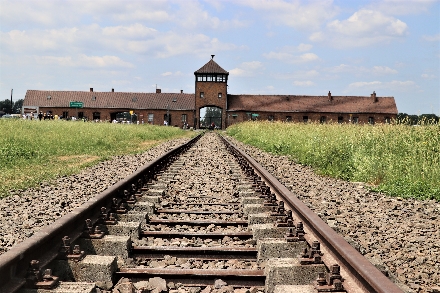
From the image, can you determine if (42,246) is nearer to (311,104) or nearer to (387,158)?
(387,158)

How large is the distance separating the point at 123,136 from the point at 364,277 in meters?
24.4

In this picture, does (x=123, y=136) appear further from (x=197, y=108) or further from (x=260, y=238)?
(x=197, y=108)


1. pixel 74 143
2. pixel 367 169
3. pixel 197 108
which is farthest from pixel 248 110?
pixel 367 169

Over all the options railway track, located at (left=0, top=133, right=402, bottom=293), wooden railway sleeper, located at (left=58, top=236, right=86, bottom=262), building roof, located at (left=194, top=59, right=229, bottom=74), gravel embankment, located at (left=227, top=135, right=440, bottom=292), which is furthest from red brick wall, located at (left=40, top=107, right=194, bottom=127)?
wooden railway sleeper, located at (left=58, top=236, right=86, bottom=262)

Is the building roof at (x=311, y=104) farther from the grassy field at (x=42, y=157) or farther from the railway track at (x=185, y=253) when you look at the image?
the railway track at (x=185, y=253)

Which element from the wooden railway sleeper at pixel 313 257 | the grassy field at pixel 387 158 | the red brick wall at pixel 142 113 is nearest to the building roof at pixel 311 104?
the red brick wall at pixel 142 113

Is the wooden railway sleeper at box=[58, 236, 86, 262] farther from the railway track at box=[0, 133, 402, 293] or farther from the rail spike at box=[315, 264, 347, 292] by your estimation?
the rail spike at box=[315, 264, 347, 292]

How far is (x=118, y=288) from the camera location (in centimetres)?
303

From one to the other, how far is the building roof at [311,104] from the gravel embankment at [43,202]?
61138 millimetres

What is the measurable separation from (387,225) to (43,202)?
4.26 meters

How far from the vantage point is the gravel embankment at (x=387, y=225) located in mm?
3623

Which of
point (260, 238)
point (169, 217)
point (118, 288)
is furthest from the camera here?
point (169, 217)

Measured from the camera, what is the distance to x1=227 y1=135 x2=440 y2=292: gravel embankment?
11.9 feet

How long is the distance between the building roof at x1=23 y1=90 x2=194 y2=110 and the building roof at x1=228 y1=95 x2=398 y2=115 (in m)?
8.59
